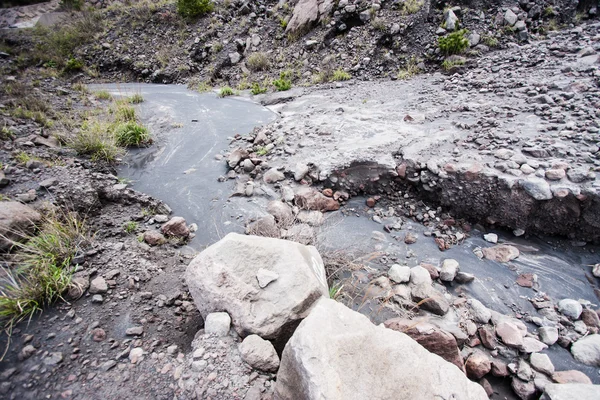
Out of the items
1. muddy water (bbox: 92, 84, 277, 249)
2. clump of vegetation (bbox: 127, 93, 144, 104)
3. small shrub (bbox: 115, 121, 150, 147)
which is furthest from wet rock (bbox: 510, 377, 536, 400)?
clump of vegetation (bbox: 127, 93, 144, 104)

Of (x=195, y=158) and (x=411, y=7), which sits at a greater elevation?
(x=411, y=7)

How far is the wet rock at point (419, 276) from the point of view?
104 inches

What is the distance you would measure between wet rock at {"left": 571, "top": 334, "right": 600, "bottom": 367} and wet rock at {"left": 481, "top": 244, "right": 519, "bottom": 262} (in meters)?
0.88

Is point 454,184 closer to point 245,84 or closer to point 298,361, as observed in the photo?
point 298,361

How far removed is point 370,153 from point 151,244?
9.81 feet

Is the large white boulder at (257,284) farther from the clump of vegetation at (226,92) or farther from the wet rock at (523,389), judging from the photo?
the clump of vegetation at (226,92)

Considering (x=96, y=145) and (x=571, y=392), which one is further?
(x=96, y=145)

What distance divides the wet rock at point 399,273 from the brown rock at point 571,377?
1157 mm

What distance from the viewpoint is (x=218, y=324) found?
1801mm

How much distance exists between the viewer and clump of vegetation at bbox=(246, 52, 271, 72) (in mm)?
9125

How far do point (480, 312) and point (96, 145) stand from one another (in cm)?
559

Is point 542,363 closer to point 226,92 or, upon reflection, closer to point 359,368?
point 359,368

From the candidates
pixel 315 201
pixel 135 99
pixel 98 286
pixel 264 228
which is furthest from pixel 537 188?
pixel 135 99

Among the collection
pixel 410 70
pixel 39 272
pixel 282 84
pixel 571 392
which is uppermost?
pixel 410 70
